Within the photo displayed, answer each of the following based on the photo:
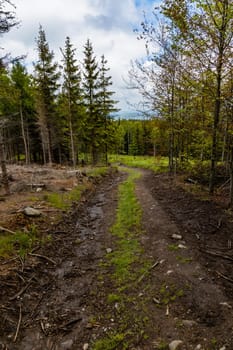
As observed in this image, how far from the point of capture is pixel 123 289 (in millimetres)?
4512

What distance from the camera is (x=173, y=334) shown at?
3.30 m

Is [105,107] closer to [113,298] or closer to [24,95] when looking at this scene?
[24,95]

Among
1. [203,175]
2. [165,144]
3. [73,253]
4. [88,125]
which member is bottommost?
[73,253]

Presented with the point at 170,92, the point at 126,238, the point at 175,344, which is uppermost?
the point at 170,92

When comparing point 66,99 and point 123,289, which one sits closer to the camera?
point 123,289

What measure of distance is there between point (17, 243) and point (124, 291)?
349 centimetres

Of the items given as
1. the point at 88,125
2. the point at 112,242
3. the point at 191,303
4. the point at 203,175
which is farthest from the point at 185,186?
the point at 88,125

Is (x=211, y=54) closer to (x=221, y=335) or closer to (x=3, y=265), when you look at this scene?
(x=221, y=335)

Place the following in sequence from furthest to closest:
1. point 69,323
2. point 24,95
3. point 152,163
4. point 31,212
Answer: point 152,163 < point 24,95 < point 31,212 < point 69,323

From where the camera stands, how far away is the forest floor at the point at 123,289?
3398mm

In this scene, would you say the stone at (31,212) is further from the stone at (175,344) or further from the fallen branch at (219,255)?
the stone at (175,344)

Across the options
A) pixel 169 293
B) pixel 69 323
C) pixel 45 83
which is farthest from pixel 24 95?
pixel 169 293

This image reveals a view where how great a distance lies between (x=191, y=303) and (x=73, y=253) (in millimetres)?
3499

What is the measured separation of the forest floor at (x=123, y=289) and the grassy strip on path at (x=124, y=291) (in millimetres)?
18
